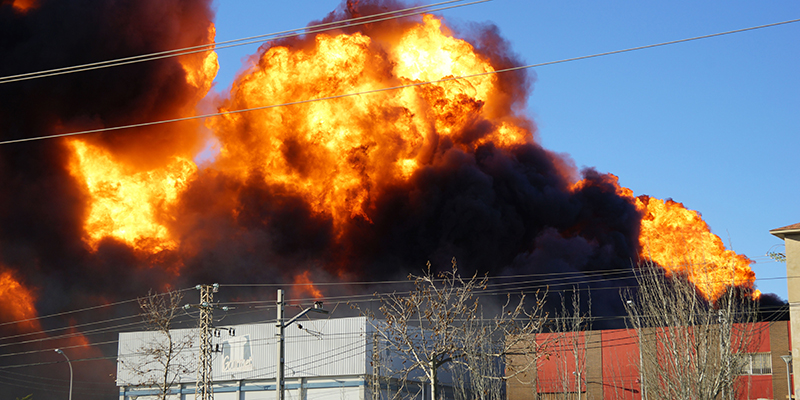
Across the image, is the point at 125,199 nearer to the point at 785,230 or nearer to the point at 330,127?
the point at 330,127

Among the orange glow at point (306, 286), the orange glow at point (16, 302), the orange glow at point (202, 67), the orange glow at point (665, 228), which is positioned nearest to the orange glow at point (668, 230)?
the orange glow at point (665, 228)

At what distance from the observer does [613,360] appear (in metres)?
54.6

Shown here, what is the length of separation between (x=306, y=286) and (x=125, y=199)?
21265mm

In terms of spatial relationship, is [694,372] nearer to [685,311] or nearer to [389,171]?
[685,311]

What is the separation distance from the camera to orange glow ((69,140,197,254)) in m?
76.2

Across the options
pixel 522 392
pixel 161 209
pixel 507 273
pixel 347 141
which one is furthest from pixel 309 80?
pixel 522 392

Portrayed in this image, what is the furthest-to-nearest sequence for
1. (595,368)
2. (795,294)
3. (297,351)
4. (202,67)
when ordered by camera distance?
1. (202,67)
2. (297,351)
3. (595,368)
4. (795,294)

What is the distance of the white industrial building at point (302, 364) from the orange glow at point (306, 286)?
1382 cm

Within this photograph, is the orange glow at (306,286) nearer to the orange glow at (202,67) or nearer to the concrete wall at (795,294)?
the orange glow at (202,67)

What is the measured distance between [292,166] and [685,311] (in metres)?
65.9

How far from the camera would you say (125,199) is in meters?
78.1

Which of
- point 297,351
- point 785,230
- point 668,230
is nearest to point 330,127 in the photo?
point 297,351

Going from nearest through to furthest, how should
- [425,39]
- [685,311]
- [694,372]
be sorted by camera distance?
[694,372]
[685,311]
[425,39]

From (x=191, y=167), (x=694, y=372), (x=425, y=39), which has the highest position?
(x=425, y=39)
